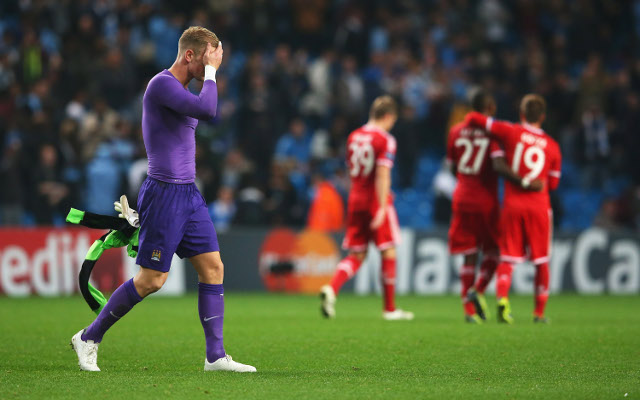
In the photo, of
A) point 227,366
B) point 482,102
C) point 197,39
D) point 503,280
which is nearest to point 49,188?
point 482,102

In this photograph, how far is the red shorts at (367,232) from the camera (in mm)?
11750

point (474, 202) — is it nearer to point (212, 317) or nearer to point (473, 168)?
point (473, 168)

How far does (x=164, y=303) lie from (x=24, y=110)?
481 centimetres

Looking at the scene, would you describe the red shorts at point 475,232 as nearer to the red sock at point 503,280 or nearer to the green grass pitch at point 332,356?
the red sock at point 503,280

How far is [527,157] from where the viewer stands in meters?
10.9

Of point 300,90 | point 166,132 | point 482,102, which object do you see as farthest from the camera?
point 300,90

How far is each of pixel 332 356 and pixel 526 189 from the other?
156 inches

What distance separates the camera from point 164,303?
1464cm

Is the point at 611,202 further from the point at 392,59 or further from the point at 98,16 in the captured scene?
the point at 98,16

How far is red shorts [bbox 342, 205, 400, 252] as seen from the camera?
38.5 feet

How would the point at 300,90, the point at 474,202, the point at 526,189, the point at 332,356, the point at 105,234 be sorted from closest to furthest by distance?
the point at 105,234, the point at 332,356, the point at 526,189, the point at 474,202, the point at 300,90

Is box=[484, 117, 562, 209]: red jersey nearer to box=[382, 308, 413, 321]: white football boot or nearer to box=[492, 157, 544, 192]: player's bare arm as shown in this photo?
box=[492, 157, 544, 192]: player's bare arm

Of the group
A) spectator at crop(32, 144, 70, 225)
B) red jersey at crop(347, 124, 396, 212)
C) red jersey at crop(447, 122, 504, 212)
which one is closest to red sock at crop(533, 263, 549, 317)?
red jersey at crop(447, 122, 504, 212)

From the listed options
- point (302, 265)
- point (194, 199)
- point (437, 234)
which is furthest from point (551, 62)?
point (194, 199)
